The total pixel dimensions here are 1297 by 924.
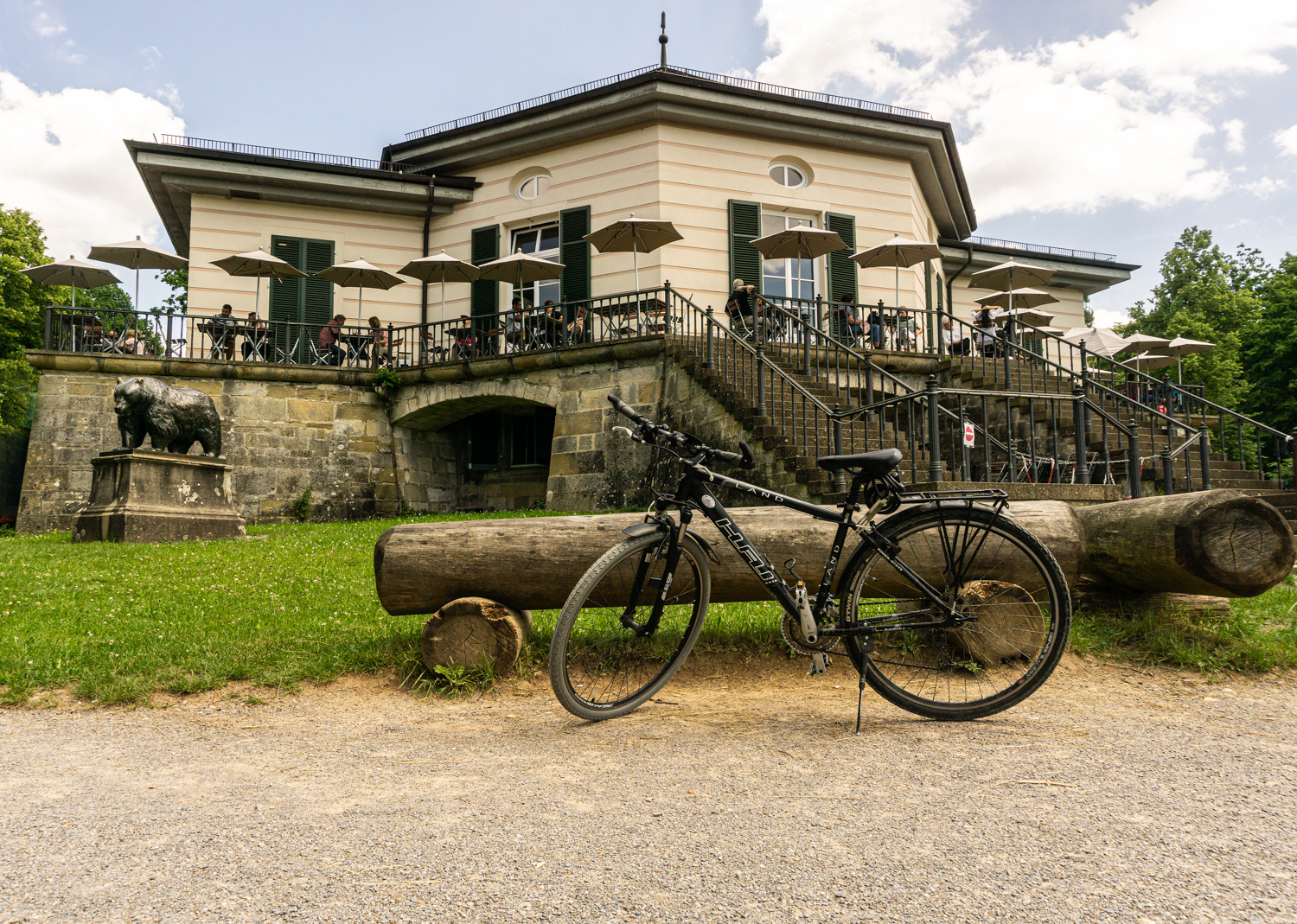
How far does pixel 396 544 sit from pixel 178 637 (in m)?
1.82

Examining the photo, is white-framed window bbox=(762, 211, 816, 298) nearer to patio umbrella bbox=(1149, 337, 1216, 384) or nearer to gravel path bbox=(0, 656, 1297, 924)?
patio umbrella bbox=(1149, 337, 1216, 384)

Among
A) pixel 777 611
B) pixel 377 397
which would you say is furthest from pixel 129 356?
pixel 777 611

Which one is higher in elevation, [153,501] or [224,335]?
[224,335]

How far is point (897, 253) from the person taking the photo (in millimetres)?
15570

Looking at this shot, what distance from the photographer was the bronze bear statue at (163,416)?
10.6 meters

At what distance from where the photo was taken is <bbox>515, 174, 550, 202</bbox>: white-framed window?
17953 mm

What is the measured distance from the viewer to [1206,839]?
2129mm

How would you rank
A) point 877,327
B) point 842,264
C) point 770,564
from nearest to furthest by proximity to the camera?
1. point 770,564
2. point 877,327
3. point 842,264

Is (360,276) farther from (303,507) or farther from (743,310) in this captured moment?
(743,310)

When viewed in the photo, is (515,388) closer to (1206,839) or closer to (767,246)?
(767,246)

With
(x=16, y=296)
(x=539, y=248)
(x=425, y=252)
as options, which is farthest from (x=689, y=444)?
(x=16, y=296)

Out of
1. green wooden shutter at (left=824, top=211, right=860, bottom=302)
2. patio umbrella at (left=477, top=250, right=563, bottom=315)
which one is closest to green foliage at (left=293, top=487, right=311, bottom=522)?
patio umbrella at (left=477, top=250, right=563, bottom=315)

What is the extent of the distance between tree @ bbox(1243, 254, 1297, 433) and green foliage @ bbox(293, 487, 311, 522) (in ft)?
104

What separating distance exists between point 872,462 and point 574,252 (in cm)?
1472
